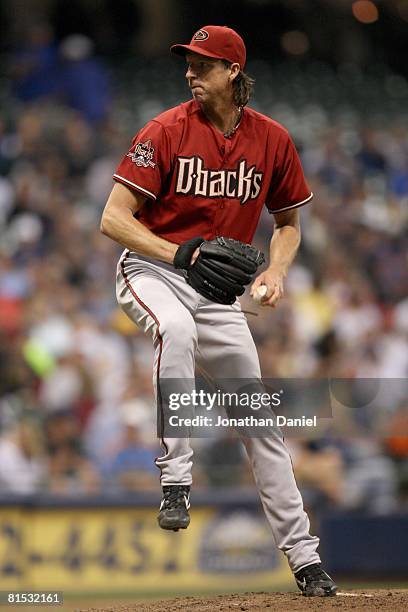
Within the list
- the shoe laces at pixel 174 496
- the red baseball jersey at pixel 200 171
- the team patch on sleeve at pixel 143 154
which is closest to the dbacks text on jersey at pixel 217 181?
the red baseball jersey at pixel 200 171

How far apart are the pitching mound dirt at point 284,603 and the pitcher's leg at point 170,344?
649mm

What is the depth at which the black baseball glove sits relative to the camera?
4461mm

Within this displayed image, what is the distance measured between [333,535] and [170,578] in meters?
1.26

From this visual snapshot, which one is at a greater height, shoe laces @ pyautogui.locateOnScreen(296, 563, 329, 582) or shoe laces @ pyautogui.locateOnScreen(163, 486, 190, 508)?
shoe laces @ pyautogui.locateOnScreen(163, 486, 190, 508)

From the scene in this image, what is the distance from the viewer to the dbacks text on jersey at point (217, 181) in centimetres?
459

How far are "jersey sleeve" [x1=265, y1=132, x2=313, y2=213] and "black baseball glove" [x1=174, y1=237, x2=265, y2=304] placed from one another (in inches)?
18.4

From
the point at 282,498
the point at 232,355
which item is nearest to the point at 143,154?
the point at 232,355

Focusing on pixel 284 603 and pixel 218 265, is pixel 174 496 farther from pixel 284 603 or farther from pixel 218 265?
pixel 218 265

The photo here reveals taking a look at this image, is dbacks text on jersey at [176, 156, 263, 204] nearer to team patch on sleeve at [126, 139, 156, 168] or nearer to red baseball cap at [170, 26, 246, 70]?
team patch on sleeve at [126, 139, 156, 168]

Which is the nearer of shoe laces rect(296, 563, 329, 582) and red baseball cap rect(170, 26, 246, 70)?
red baseball cap rect(170, 26, 246, 70)

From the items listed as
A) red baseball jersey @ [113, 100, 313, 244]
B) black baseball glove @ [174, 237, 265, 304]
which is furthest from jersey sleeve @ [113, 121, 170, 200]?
black baseball glove @ [174, 237, 265, 304]

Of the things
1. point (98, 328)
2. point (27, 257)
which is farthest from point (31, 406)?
point (27, 257)

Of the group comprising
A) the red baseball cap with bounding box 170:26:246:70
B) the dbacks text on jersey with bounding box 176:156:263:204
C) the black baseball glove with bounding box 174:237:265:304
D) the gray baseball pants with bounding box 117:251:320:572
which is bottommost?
the gray baseball pants with bounding box 117:251:320:572

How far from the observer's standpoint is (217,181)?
183 inches
